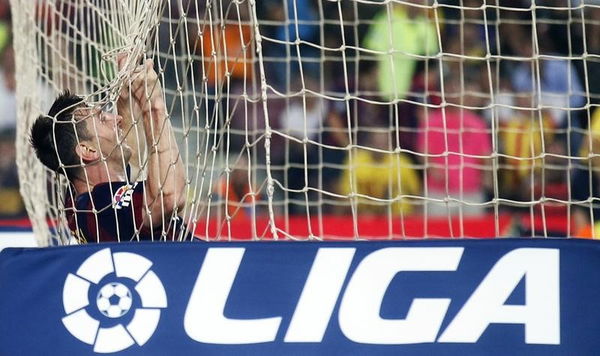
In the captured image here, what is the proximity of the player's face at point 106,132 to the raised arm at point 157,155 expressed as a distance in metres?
0.11

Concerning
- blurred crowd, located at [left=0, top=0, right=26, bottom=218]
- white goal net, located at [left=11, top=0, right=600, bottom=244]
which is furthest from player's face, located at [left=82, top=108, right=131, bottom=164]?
blurred crowd, located at [left=0, top=0, right=26, bottom=218]

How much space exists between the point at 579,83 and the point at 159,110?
2910 mm

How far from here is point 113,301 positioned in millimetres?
2902

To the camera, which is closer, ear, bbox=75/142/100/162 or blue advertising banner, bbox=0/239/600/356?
blue advertising banner, bbox=0/239/600/356

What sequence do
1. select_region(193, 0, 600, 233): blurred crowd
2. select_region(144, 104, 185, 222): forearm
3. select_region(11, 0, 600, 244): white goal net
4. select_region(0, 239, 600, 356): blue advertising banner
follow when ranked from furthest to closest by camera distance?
1. select_region(193, 0, 600, 233): blurred crowd
2. select_region(11, 0, 600, 244): white goal net
3. select_region(144, 104, 185, 222): forearm
4. select_region(0, 239, 600, 356): blue advertising banner

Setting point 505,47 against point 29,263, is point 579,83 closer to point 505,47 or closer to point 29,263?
point 505,47

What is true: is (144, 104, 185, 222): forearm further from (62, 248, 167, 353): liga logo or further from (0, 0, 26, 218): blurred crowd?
(0, 0, 26, 218): blurred crowd

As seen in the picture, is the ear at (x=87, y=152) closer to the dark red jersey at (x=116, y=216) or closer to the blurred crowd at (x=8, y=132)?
the dark red jersey at (x=116, y=216)

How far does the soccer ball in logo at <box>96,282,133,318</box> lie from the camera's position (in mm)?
2898

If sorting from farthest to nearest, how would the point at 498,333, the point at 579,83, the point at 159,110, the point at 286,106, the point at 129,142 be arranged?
1. the point at 286,106
2. the point at 579,83
3. the point at 129,142
4. the point at 159,110
5. the point at 498,333

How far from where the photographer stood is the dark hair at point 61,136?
3.42 metres

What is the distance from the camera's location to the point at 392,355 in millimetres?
2848

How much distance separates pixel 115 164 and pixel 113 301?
68 centimetres

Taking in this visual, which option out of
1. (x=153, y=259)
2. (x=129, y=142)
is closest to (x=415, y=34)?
(x=129, y=142)
